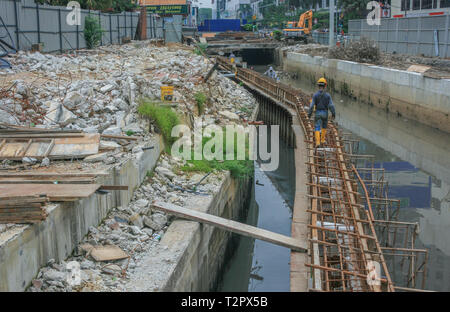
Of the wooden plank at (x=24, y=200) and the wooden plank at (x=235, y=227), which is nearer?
the wooden plank at (x=24, y=200)

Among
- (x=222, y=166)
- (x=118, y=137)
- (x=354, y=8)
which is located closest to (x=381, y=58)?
(x=222, y=166)

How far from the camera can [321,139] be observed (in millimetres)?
15492

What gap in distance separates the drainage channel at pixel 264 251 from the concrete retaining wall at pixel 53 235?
12.5 feet

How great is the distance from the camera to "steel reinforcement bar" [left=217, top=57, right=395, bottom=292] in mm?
8250

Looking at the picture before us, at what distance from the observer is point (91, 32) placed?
30.3m

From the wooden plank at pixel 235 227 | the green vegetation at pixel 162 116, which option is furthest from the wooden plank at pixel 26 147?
the green vegetation at pixel 162 116

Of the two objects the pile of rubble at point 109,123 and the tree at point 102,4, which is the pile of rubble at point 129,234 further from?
the tree at point 102,4

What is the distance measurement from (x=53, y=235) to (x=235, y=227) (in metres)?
3.61

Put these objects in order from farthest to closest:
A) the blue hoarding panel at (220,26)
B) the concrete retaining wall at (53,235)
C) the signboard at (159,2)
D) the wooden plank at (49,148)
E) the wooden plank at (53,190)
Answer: the blue hoarding panel at (220,26)
the signboard at (159,2)
the wooden plank at (49,148)
the wooden plank at (53,190)
the concrete retaining wall at (53,235)

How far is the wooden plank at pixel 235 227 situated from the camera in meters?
9.64

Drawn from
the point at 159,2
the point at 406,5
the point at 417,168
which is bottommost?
the point at 417,168

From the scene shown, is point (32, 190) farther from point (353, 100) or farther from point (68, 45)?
point (353, 100)

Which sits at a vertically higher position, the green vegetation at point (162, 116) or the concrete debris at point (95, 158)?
the green vegetation at point (162, 116)

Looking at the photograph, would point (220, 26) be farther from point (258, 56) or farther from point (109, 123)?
point (109, 123)
